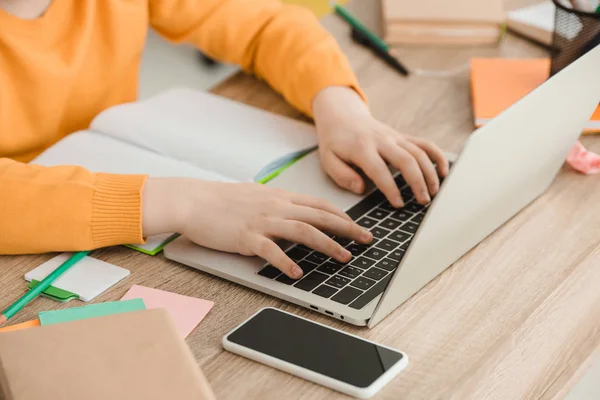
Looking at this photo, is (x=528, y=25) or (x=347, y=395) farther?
(x=528, y=25)

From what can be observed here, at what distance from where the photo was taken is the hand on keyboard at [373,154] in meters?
0.91

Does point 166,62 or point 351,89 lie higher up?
point 351,89

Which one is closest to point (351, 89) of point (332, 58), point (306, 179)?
point (332, 58)

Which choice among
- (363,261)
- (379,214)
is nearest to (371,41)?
(379,214)

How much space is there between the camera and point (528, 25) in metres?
1.28

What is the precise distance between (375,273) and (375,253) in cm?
4

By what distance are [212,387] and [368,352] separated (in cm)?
13

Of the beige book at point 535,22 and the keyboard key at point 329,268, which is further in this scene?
the beige book at point 535,22

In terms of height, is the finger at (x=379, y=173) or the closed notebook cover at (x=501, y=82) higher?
the finger at (x=379, y=173)

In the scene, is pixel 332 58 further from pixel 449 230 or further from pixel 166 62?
pixel 166 62

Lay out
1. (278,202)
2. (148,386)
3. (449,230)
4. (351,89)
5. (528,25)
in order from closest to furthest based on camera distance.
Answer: (148,386)
(449,230)
(278,202)
(351,89)
(528,25)

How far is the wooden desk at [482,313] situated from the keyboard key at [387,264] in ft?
0.13

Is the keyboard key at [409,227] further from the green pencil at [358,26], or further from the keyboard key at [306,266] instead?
the green pencil at [358,26]

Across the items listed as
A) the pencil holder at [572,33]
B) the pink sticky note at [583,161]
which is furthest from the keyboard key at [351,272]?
the pencil holder at [572,33]
